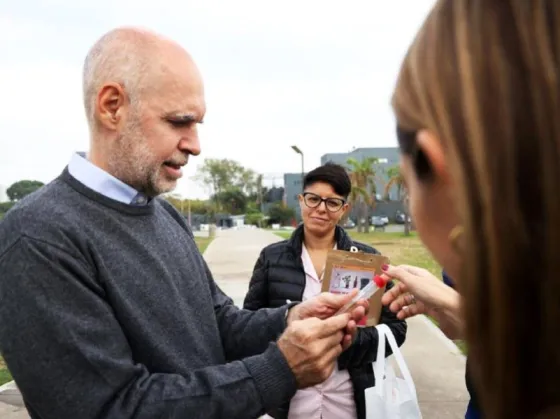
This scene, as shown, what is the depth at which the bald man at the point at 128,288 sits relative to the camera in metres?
1.17

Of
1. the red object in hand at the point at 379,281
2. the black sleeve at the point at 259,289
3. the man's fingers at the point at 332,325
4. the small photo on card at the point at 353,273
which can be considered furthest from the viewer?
the black sleeve at the point at 259,289

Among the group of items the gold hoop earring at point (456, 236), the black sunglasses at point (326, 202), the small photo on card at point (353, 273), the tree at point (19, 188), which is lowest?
the small photo on card at point (353, 273)

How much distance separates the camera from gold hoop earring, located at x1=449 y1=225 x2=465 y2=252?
67 centimetres

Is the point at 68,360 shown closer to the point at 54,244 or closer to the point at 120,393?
the point at 120,393

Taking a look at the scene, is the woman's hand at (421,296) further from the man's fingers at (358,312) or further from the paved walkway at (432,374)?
the paved walkway at (432,374)

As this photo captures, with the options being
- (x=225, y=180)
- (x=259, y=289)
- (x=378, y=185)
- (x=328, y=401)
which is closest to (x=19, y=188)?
(x=225, y=180)

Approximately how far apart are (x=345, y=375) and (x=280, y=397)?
4.59ft

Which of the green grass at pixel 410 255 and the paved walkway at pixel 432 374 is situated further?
the green grass at pixel 410 255

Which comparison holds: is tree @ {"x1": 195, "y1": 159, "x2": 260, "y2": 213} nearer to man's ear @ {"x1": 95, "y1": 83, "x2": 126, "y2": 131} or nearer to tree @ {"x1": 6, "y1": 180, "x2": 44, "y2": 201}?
tree @ {"x1": 6, "y1": 180, "x2": 44, "y2": 201}

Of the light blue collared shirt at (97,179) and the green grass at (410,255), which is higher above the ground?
the light blue collared shirt at (97,179)

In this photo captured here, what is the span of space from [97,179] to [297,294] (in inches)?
65.0

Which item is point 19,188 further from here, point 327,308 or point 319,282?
point 327,308

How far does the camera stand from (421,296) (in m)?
2.11

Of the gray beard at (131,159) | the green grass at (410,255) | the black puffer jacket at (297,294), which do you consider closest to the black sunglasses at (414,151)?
the green grass at (410,255)
